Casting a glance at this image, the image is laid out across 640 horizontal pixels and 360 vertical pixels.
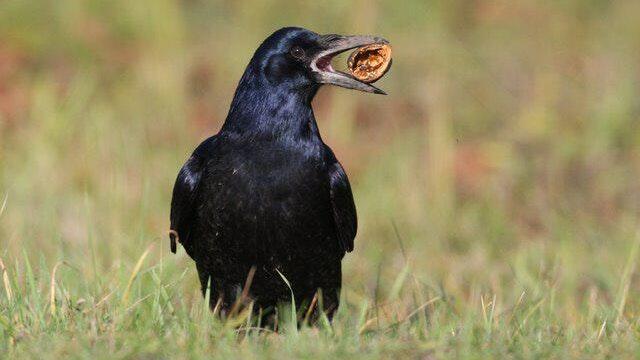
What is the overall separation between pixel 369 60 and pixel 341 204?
718 millimetres

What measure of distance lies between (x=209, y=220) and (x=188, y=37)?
Result: 5880 millimetres

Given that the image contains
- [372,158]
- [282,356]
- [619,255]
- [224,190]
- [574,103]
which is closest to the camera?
[282,356]

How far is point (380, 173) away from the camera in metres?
8.40

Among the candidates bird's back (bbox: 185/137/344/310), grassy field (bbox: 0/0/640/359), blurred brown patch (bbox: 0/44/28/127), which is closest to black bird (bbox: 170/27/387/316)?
bird's back (bbox: 185/137/344/310)

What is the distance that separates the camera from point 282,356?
3.64 meters

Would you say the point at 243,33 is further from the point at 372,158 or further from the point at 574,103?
the point at 574,103

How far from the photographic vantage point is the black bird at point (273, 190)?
467 cm

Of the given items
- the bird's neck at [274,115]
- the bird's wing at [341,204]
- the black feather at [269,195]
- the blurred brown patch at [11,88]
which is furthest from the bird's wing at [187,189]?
the blurred brown patch at [11,88]

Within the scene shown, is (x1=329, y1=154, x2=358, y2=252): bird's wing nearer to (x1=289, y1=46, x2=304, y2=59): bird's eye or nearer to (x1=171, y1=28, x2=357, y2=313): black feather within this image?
(x1=171, y1=28, x2=357, y2=313): black feather

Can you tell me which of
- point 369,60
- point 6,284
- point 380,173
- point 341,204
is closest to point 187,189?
point 341,204

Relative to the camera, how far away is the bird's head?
15.9ft

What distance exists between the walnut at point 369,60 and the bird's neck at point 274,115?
461 millimetres

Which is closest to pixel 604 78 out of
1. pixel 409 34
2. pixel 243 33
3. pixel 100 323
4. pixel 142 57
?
pixel 409 34

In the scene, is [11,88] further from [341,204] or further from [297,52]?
[341,204]
